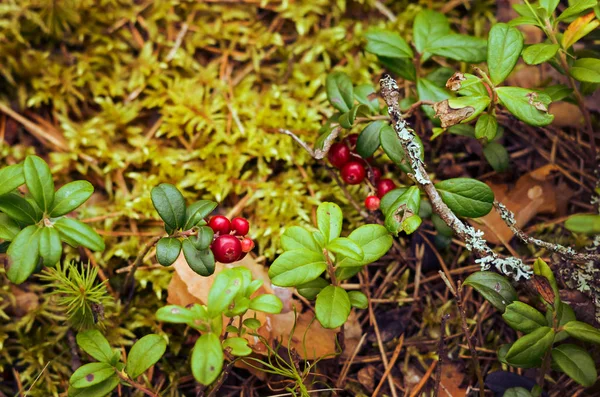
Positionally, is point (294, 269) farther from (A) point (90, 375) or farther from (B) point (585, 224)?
(B) point (585, 224)

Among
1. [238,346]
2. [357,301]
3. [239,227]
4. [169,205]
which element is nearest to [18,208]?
[169,205]

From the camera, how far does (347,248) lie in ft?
7.13

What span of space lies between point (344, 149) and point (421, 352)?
1.20 meters

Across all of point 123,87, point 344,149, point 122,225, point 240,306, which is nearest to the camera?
point 240,306

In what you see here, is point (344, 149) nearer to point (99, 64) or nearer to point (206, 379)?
point (206, 379)

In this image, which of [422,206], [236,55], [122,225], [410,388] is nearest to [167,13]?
[236,55]

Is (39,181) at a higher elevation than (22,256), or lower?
higher

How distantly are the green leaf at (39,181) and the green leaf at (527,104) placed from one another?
2.08m

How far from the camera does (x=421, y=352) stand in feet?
9.03

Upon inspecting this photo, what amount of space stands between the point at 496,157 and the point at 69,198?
89.3 inches

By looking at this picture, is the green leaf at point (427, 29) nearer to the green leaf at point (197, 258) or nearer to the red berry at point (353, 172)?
the red berry at point (353, 172)

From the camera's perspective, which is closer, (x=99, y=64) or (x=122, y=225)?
(x=122, y=225)

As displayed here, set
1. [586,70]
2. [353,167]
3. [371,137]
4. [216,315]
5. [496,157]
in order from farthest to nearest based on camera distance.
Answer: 1. [496,157]
2. [353,167]
3. [371,137]
4. [586,70]
5. [216,315]

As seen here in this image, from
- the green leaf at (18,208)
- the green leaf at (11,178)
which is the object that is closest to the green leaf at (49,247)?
the green leaf at (18,208)
